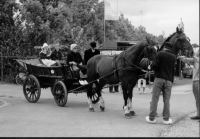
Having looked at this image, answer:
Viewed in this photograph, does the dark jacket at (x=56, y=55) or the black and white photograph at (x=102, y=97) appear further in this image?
the dark jacket at (x=56, y=55)

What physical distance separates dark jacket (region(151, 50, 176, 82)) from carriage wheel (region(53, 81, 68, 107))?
12.1ft

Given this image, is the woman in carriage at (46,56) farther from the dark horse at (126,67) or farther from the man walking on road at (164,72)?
the man walking on road at (164,72)

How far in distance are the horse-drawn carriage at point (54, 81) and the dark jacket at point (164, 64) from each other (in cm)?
339

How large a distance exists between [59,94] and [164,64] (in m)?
4.30

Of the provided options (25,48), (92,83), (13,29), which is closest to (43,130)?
(92,83)

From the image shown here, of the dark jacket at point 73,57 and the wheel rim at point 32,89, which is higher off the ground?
the dark jacket at point 73,57

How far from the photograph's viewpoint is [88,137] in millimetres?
6285

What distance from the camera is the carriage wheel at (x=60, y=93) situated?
10107mm

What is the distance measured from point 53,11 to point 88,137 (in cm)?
1742

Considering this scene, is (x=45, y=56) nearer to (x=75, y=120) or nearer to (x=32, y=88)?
(x=32, y=88)

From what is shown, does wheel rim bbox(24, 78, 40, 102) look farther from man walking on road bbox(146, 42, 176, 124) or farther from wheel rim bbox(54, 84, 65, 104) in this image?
man walking on road bbox(146, 42, 176, 124)

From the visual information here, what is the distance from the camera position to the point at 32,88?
37.5 feet

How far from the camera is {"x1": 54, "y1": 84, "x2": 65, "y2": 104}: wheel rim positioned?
10.3 metres

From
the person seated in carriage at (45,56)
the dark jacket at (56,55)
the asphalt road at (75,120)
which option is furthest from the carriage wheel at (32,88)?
the dark jacket at (56,55)
